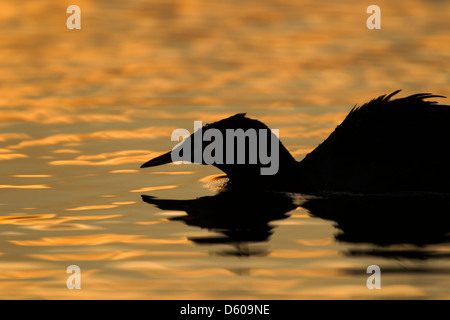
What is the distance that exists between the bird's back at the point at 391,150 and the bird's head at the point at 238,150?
23.5 inches

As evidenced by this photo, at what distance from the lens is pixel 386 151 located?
10.3 meters

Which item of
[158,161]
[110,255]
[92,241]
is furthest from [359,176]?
[110,255]

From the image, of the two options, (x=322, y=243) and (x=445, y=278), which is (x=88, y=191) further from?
(x=445, y=278)

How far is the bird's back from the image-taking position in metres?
10.3

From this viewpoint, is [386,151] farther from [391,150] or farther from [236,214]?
[236,214]

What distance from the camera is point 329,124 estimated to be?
13.6 m

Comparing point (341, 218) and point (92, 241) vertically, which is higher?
point (341, 218)

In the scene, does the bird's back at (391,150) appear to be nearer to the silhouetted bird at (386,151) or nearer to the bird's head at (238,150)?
the silhouetted bird at (386,151)

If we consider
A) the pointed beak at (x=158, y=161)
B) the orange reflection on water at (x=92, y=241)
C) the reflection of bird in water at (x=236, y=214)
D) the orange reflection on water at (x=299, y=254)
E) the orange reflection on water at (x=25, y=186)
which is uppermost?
the pointed beak at (x=158, y=161)

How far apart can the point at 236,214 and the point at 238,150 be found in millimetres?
1224

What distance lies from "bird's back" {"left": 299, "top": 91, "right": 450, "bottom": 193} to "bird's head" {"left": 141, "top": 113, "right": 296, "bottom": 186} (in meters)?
0.60

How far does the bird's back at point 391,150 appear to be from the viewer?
10.3m

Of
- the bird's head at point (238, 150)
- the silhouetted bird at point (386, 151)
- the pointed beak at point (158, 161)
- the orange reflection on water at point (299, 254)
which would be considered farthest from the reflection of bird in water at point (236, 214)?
the pointed beak at point (158, 161)

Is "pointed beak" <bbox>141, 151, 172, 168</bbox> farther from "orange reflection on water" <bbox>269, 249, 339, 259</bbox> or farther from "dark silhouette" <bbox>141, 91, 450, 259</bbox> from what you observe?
"orange reflection on water" <bbox>269, 249, 339, 259</bbox>
